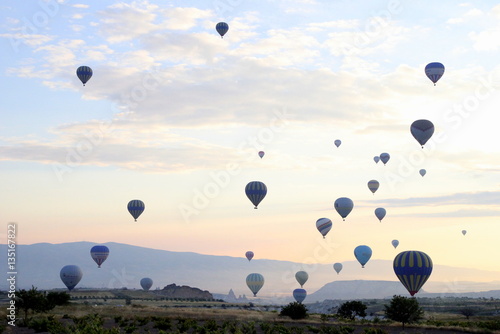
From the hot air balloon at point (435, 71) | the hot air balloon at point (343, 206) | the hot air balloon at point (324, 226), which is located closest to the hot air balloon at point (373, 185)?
the hot air balloon at point (324, 226)

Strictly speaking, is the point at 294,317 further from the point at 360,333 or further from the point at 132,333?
the point at 132,333

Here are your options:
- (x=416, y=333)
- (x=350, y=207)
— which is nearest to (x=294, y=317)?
(x=416, y=333)

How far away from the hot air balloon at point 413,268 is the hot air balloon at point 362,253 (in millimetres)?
59820

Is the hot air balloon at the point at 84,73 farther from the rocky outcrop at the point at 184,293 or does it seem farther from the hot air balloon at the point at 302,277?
the rocky outcrop at the point at 184,293

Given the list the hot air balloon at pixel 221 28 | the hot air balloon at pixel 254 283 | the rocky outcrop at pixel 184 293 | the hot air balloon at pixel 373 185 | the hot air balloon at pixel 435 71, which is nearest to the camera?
the hot air balloon at pixel 435 71

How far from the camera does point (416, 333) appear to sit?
50.8 m

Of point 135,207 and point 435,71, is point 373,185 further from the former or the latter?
point 135,207

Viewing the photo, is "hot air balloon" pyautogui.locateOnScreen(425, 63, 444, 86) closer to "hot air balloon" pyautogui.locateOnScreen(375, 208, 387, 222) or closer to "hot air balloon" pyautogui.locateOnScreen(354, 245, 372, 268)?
"hot air balloon" pyautogui.locateOnScreen(354, 245, 372, 268)

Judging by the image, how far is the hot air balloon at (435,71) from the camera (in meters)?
94.4

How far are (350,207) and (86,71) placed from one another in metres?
55.0

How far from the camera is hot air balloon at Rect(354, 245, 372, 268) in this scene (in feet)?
416

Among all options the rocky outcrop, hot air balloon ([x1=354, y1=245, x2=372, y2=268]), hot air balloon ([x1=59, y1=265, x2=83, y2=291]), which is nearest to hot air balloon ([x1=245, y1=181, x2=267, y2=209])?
hot air balloon ([x1=354, y1=245, x2=372, y2=268])

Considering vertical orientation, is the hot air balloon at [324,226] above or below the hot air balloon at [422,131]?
below

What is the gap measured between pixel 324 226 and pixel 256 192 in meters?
26.2
